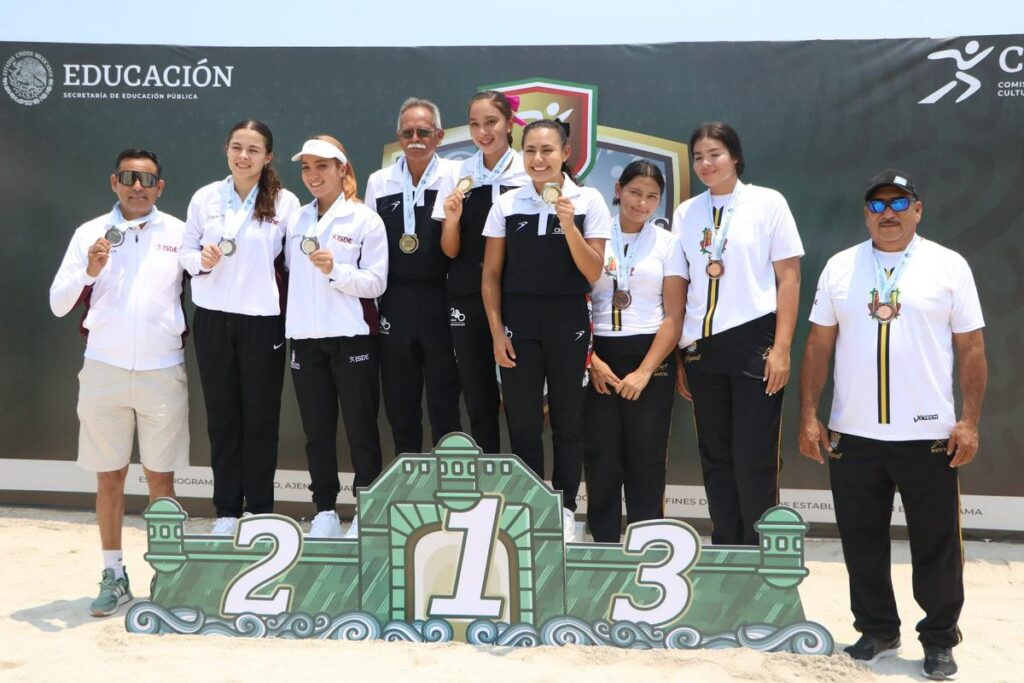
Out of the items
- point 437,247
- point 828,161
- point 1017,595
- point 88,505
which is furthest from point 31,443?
point 1017,595

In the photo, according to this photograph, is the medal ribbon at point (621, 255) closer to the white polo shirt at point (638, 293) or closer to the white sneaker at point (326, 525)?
the white polo shirt at point (638, 293)

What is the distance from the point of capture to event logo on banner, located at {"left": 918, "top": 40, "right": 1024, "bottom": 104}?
4730mm

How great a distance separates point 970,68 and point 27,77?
515 cm

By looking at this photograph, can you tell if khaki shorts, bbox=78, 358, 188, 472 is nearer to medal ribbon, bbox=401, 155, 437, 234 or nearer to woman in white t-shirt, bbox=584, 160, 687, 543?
medal ribbon, bbox=401, 155, 437, 234

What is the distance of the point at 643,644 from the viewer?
3.27 meters

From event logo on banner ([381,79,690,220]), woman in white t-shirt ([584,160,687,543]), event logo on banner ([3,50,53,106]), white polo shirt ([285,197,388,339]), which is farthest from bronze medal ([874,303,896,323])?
event logo on banner ([3,50,53,106])

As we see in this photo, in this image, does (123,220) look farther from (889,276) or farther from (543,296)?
(889,276)

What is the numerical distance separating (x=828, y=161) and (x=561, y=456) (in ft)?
7.51

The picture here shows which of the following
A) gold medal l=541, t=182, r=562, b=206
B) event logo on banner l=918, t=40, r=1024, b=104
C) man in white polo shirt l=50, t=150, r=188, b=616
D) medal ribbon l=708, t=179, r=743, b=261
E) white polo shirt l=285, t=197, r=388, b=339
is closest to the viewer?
gold medal l=541, t=182, r=562, b=206

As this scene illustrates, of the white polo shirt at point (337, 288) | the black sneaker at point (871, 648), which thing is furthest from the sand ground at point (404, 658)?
the white polo shirt at point (337, 288)

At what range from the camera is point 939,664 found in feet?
10.5

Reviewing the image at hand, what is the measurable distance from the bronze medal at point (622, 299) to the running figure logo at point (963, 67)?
84.3 inches

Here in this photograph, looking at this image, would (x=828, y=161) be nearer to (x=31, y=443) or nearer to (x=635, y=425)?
(x=635, y=425)

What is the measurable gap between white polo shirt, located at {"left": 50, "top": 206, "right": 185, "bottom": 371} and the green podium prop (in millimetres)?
752
